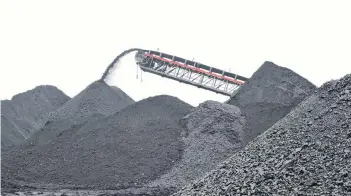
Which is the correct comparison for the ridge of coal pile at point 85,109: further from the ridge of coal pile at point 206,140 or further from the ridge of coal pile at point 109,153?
the ridge of coal pile at point 206,140

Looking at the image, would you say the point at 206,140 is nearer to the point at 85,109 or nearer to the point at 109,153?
the point at 109,153

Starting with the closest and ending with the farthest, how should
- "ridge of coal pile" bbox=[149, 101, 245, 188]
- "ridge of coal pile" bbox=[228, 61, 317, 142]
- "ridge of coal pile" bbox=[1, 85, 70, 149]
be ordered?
"ridge of coal pile" bbox=[149, 101, 245, 188]
"ridge of coal pile" bbox=[228, 61, 317, 142]
"ridge of coal pile" bbox=[1, 85, 70, 149]

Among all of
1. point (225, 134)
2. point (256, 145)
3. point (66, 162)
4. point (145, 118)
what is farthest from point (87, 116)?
point (256, 145)

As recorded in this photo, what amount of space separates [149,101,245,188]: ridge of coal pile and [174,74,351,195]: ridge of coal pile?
14.9 ft

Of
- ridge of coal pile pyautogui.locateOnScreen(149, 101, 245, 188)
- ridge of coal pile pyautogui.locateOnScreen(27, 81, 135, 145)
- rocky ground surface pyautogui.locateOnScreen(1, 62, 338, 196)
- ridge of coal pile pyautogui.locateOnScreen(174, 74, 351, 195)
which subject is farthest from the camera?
ridge of coal pile pyautogui.locateOnScreen(27, 81, 135, 145)

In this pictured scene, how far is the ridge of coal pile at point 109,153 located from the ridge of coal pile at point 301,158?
536 cm

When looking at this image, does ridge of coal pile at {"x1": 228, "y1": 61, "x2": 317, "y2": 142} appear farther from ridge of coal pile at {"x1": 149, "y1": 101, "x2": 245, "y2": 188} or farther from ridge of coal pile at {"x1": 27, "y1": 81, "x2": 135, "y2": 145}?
ridge of coal pile at {"x1": 27, "y1": 81, "x2": 135, "y2": 145}

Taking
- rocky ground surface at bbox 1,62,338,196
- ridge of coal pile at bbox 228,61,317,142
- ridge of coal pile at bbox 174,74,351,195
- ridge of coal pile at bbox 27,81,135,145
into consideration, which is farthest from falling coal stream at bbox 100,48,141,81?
ridge of coal pile at bbox 174,74,351,195

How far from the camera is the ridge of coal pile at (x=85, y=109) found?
21.6 meters

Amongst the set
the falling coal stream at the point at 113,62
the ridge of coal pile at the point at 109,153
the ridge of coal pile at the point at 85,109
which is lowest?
the ridge of coal pile at the point at 109,153

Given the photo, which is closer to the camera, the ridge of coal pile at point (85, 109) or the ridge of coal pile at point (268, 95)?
the ridge of coal pile at point (268, 95)

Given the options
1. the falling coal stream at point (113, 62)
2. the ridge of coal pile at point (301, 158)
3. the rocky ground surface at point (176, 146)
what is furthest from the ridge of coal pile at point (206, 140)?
the falling coal stream at point (113, 62)

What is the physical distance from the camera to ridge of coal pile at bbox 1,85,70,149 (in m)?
25.4

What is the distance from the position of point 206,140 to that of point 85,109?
9118 millimetres
